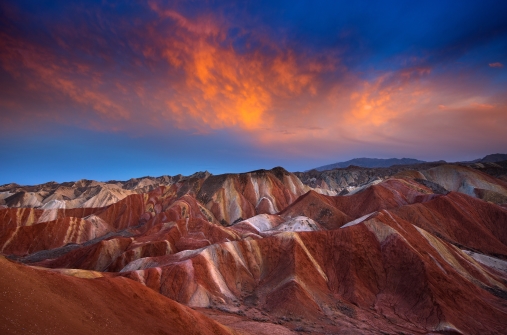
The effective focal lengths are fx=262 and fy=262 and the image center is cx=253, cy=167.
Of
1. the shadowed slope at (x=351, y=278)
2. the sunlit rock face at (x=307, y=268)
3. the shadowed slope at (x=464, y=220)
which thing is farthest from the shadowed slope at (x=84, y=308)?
the shadowed slope at (x=464, y=220)

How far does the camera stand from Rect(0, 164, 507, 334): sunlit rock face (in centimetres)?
2757

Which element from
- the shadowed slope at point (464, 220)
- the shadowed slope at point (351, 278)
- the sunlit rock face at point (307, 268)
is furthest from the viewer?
the shadowed slope at point (464, 220)

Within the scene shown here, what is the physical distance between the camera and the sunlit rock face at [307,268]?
90.4 ft

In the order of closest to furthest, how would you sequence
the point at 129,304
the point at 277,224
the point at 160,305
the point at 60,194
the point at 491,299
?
the point at 129,304 < the point at 160,305 < the point at 491,299 < the point at 277,224 < the point at 60,194

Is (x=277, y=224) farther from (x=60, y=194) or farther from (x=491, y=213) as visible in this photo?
(x=60, y=194)

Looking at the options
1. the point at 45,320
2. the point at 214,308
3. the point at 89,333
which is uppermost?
the point at 45,320

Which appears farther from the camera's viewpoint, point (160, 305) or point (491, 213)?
point (491, 213)

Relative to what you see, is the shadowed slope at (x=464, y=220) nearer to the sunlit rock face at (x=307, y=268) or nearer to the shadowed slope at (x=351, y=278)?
the sunlit rock face at (x=307, y=268)

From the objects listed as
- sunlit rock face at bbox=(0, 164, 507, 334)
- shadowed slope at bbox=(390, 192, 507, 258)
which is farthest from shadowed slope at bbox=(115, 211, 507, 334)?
shadowed slope at bbox=(390, 192, 507, 258)

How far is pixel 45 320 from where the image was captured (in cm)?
1084

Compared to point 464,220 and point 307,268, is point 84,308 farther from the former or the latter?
point 464,220

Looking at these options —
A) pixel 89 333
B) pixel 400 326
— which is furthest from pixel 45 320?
pixel 400 326

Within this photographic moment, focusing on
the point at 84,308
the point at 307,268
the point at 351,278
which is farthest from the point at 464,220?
the point at 84,308

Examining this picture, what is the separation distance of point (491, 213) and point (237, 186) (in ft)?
239
